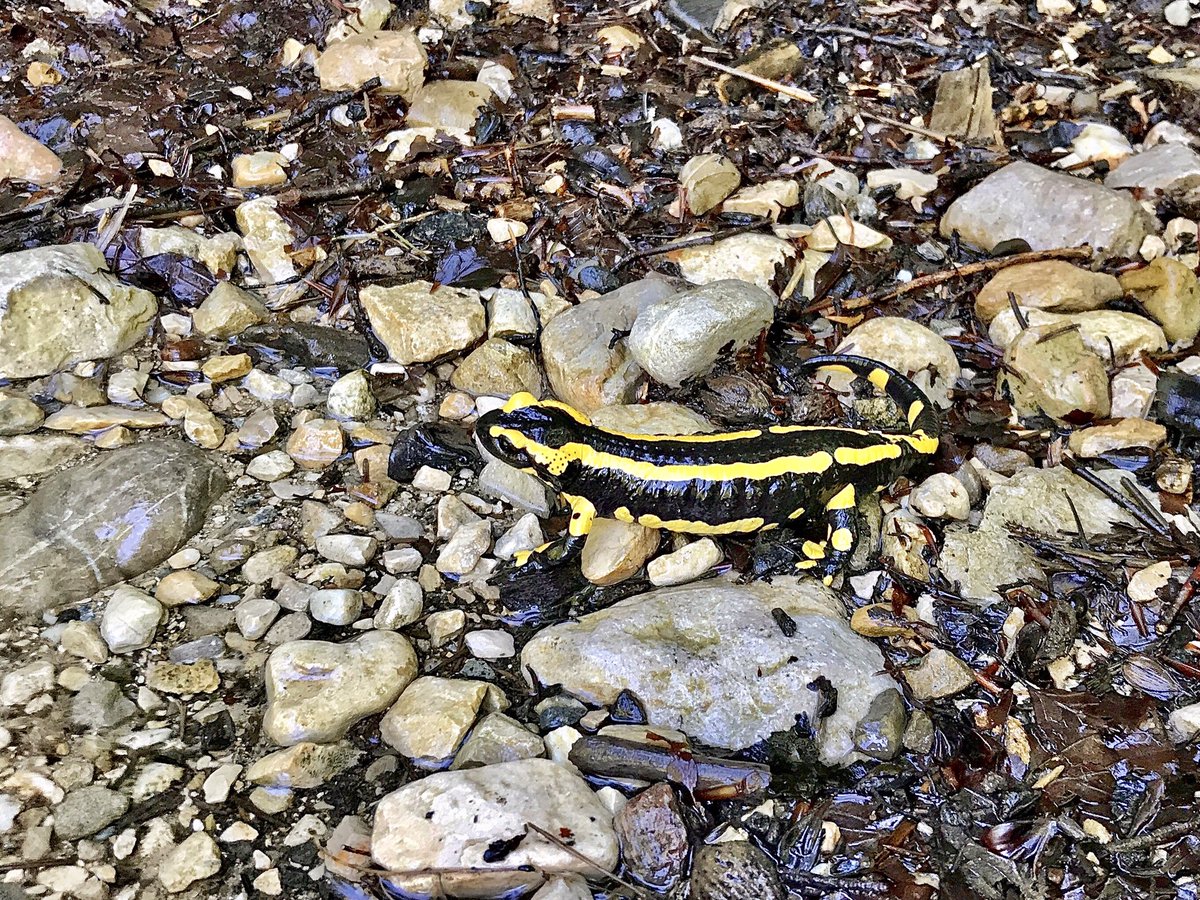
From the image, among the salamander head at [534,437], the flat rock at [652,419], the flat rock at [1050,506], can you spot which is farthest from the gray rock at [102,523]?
the flat rock at [1050,506]

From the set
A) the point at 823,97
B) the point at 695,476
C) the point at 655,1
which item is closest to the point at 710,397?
the point at 695,476

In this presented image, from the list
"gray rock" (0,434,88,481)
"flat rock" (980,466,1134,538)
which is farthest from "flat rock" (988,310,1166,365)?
"gray rock" (0,434,88,481)

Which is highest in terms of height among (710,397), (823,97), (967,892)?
(823,97)

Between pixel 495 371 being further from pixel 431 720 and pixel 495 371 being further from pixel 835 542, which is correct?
pixel 431 720

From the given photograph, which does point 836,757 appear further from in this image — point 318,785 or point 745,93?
point 745,93

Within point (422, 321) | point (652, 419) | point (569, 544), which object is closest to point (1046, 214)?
point (652, 419)

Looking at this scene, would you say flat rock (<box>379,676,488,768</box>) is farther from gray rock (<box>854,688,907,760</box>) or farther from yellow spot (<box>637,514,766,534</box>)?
gray rock (<box>854,688,907,760</box>)

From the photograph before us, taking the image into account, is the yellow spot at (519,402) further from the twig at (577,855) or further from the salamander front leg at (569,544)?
the twig at (577,855)

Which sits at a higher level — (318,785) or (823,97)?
(823,97)
